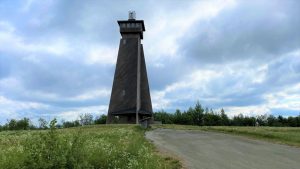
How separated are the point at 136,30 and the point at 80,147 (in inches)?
2526

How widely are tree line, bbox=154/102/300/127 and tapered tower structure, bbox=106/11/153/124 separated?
2978 cm

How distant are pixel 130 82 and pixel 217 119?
37.0 metres

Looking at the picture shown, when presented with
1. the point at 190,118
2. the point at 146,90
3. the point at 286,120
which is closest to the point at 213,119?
the point at 190,118

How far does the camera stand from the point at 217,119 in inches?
3949

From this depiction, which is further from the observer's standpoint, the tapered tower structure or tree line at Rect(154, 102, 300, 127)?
tree line at Rect(154, 102, 300, 127)

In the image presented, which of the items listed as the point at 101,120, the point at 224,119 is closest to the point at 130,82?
the point at 101,120

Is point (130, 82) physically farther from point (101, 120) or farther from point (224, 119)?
point (224, 119)

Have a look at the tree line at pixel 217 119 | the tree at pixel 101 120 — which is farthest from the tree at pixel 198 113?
the tree at pixel 101 120

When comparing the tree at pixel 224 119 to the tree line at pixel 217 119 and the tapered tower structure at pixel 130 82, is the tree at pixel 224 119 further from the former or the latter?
the tapered tower structure at pixel 130 82

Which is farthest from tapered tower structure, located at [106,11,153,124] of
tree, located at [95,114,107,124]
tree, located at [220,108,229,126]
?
tree, located at [220,108,229,126]

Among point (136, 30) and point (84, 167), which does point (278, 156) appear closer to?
point (84, 167)

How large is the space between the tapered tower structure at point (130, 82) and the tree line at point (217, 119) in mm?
29781

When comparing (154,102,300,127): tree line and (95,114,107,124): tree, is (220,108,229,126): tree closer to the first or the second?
(154,102,300,127): tree line

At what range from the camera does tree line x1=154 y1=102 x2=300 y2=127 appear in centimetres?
9825
